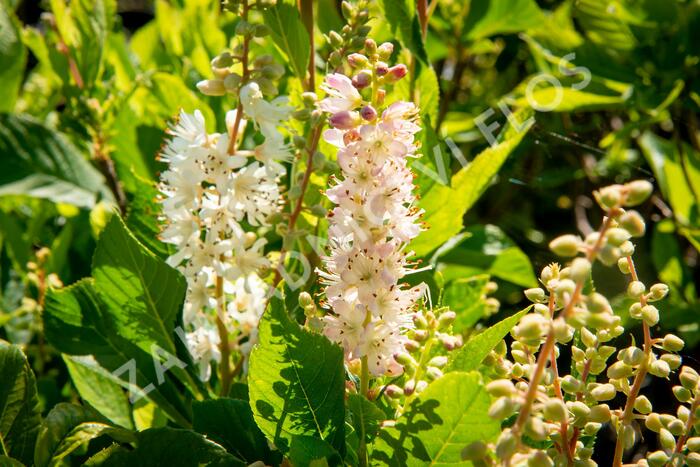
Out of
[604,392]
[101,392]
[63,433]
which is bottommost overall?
[101,392]

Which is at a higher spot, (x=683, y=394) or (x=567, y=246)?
(x=567, y=246)

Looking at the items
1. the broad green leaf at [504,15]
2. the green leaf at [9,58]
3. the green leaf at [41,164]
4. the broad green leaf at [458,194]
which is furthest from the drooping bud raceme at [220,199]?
the broad green leaf at [504,15]

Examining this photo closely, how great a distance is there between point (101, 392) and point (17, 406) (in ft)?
0.69

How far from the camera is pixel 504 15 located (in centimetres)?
196

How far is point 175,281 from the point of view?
1.14m

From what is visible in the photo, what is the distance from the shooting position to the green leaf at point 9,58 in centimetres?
178

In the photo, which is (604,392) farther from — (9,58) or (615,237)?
(9,58)

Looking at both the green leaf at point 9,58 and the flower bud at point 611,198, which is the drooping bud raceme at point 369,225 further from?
the green leaf at point 9,58

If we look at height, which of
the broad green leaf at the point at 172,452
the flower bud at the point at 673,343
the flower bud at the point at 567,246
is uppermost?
the flower bud at the point at 567,246

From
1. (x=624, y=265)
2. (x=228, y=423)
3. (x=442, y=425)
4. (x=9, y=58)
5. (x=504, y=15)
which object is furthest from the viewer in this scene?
(x=504, y=15)

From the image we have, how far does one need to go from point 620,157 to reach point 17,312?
1.40 m

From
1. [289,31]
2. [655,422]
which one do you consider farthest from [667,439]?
[289,31]

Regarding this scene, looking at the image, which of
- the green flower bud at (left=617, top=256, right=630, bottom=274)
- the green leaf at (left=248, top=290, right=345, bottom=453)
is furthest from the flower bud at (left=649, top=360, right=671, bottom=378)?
the green leaf at (left=248, top=290, right=345, bottom=453)

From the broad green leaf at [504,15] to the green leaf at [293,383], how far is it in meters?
1.30
